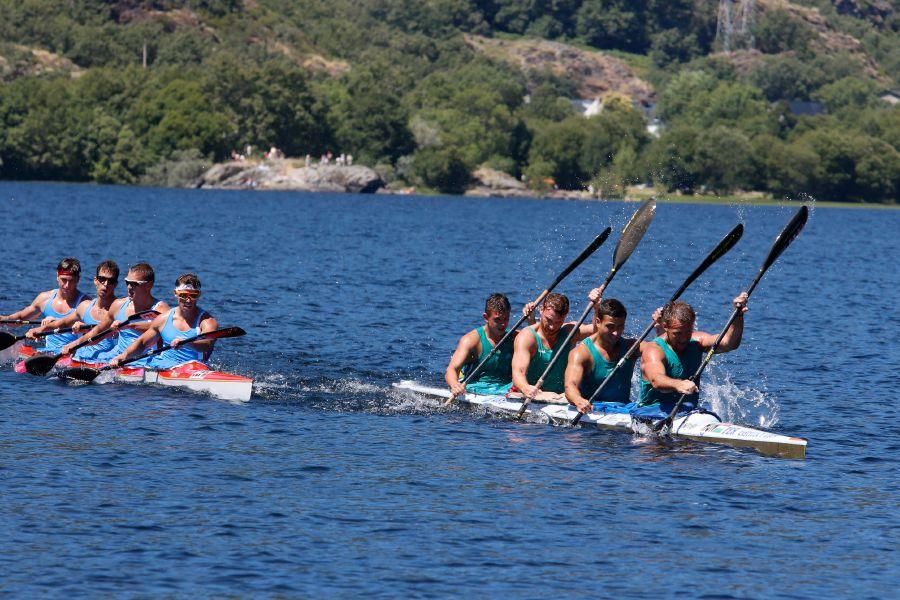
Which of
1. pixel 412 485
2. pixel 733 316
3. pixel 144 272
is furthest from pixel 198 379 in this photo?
pixel 733 316

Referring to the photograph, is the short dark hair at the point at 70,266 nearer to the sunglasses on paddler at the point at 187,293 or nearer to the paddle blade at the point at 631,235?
the sunglasses on paddler at the point at 187,293

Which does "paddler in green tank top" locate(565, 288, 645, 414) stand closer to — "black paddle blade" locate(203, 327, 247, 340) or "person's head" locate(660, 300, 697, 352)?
"person's head" locate(660, 300, 697, 352)

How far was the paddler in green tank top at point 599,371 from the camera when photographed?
21.9 m

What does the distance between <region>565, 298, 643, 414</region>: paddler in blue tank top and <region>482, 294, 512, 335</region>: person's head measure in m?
1.36

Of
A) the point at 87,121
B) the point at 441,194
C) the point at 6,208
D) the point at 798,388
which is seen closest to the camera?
the point at 798,388

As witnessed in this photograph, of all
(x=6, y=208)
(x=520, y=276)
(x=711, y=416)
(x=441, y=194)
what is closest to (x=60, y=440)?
(x=711, y=416)

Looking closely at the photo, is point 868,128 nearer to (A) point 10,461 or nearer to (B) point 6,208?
(B) point 6,208

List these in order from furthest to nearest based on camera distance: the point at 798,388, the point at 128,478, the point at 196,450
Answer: the point at 798,388 → the point at 196,450 → the point at 128,478

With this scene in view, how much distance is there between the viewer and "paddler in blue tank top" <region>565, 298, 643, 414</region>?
21891 mm

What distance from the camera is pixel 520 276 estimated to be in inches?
2265

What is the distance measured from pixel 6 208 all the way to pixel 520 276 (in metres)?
44.3

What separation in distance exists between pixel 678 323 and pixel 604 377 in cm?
179

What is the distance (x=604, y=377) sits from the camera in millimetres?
22297

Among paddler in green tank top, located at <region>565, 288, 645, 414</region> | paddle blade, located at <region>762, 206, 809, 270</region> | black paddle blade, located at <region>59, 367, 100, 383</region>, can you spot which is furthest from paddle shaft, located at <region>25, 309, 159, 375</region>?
paddle blade, located at <region>762, 206, 809, 270</region>
